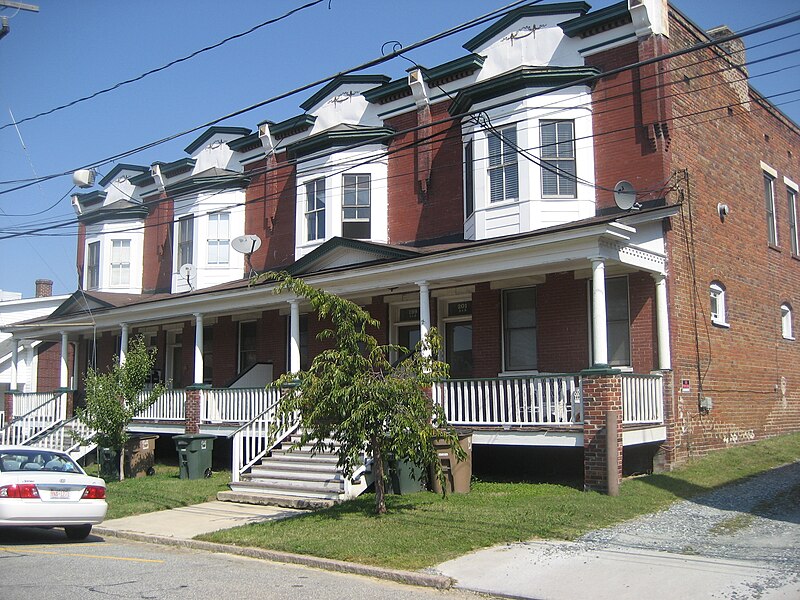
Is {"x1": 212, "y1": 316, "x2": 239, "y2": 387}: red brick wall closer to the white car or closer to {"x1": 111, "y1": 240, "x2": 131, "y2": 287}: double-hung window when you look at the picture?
{"x1": 111, "y1": 240, "x2": 131, "y2": 287}: double-hung window

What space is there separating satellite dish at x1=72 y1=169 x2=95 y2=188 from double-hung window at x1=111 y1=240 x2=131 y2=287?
25.0 ft

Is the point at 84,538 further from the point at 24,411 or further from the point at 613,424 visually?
the point at 24,411

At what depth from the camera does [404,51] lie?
1127 cm

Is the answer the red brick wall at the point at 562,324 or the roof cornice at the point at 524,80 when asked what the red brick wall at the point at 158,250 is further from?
the red brick wall at the point at 562,324

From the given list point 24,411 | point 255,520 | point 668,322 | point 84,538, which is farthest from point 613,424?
point 24,411

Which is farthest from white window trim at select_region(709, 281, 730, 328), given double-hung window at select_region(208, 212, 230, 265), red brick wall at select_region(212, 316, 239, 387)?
double-hung window at select_region(208, 212, 230, 265)

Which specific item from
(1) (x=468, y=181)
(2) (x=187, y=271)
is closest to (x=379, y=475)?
(1) (x=468, y=181)

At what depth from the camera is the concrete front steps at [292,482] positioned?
14.3 metres

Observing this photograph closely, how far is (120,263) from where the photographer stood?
28.8 metres

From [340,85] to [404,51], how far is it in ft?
39.9

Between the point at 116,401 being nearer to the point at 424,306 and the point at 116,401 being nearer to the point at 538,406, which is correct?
the point at 424,306

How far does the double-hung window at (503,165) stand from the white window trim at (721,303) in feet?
15.5

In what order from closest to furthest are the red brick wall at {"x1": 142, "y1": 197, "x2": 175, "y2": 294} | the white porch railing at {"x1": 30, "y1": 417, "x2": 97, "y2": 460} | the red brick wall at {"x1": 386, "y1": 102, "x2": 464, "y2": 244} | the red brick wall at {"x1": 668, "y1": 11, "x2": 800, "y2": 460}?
the red brick wall at {"x1": 668, "y1": 11, "x2": 800, "y2": 460} → the red brick wall at {"x1": 386, "y1": 102, "x2": 464, "y2": 244} → the white porch railing at {"x1": 30, "y1": 417, "x2": 97, "y2": 460} → the red brick wall at {"x1": 142, "y1": 197, "x2": 175, "y2": 294}

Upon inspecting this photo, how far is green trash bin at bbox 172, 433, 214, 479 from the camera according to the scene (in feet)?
61.0
